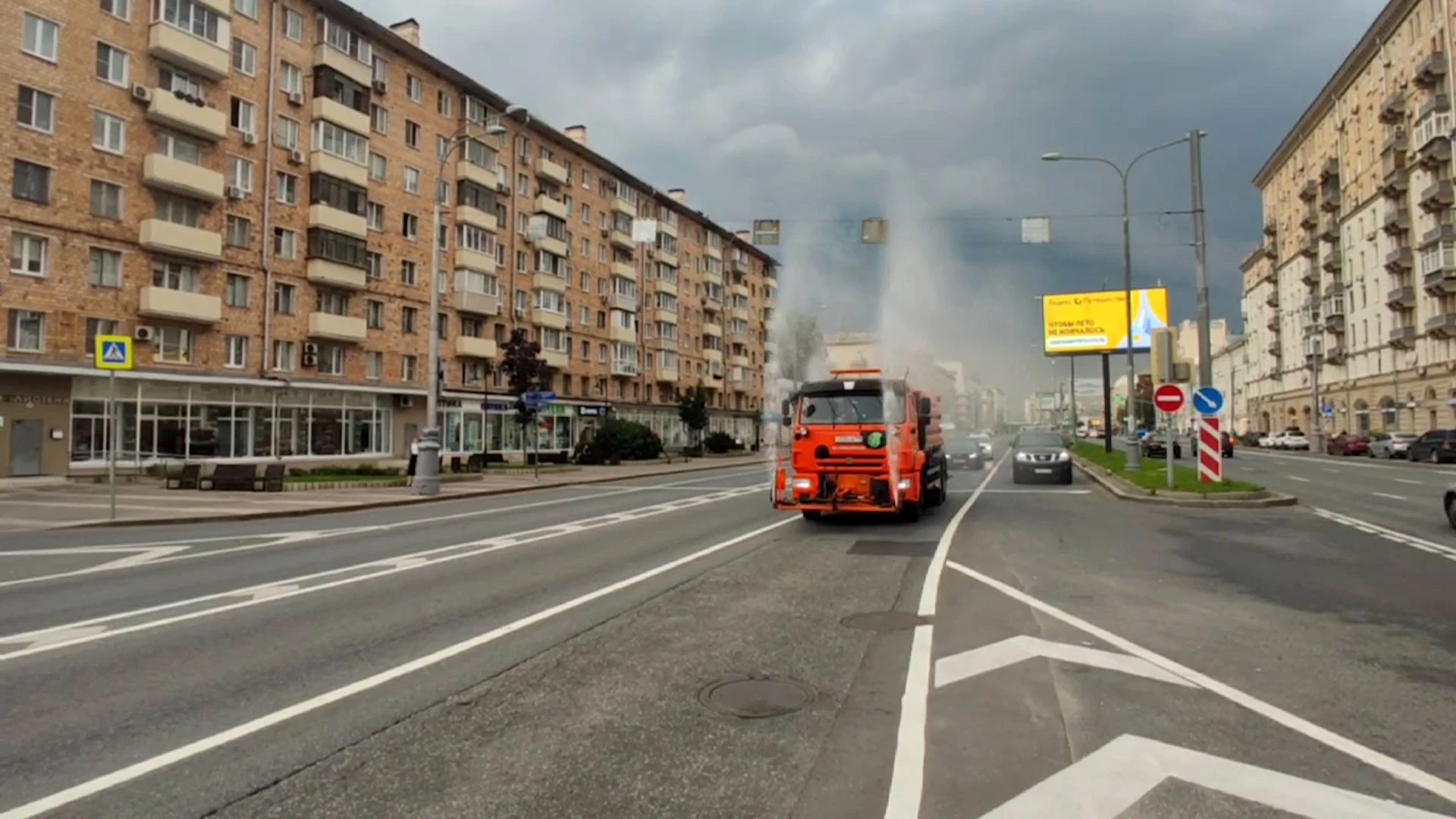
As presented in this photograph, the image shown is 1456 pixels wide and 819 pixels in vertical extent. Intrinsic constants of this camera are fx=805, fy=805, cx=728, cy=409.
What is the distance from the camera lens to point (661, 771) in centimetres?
374

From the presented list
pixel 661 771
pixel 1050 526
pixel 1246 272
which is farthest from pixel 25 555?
pixel 1246 272

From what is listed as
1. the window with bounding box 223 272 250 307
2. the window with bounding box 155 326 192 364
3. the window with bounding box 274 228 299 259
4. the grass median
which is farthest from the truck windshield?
the window with bounding box 274 228 299 259

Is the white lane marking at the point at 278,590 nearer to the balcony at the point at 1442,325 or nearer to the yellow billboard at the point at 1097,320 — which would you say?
the yellow billboard at the point at 1097,320

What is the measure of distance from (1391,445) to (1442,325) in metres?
10.1

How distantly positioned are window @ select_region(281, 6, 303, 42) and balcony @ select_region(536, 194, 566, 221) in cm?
1631

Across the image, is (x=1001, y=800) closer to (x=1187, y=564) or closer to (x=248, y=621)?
(x=248, y=621)

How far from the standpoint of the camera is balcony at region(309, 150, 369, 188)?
35.9 meters

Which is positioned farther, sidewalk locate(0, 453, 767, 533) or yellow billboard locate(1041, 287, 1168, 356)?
yellow billboard locate(1041, 287, 1168, 356)

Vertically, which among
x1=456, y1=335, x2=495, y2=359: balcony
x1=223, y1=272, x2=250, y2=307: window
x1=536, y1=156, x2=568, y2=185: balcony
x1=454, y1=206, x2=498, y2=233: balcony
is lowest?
x1=456, y1=335, x2=495, y2=359: balcony

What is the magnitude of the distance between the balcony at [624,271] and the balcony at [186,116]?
29084 mm

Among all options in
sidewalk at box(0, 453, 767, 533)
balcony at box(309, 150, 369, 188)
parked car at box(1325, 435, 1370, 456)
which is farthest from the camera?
parked car at box(1325, 435, 1370, 456)

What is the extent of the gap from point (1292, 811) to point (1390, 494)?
2093 centimetres

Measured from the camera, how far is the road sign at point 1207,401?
17250 mm

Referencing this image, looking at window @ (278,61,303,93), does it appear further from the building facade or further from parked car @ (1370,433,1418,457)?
the building facade
